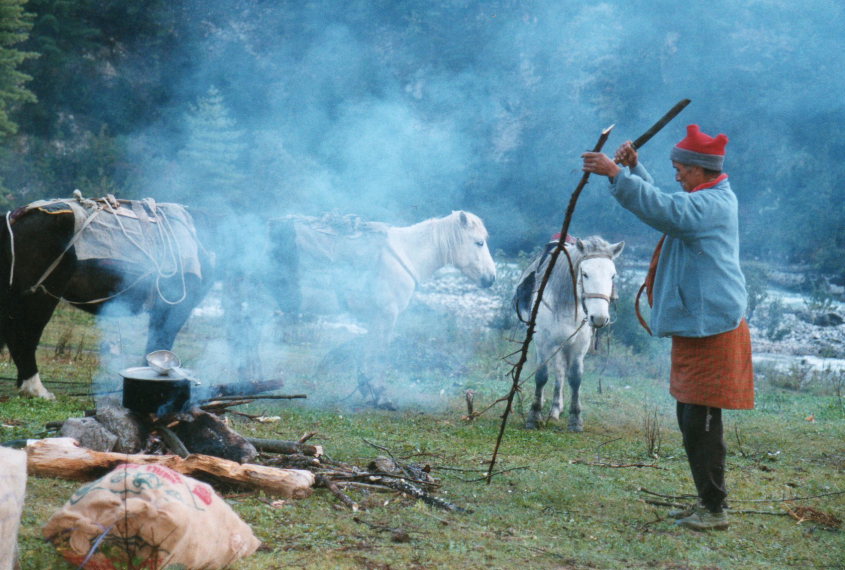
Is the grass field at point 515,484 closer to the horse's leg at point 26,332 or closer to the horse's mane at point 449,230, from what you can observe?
the horse's leg at point 26,332

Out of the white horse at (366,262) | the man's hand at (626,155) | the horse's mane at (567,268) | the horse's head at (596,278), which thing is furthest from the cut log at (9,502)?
the white horse at (366,262)

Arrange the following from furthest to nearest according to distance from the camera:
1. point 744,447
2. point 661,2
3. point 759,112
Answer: point 661,2
point 759,112
point 744,447

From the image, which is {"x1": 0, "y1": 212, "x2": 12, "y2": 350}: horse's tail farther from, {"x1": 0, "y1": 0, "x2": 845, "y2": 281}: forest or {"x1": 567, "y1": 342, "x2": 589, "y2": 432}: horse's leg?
{"x1": 0, "y1": 0, "x2": 845, "y2": 281}: forest

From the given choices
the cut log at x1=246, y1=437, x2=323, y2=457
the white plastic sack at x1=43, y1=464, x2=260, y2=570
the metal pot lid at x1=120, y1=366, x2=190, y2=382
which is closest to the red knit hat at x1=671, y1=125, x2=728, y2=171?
the cut log at x1=246, y1=437, x2=323, y2=457

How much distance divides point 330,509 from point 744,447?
4686mm

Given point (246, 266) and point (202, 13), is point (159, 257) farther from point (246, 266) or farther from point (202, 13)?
point (202, 13)

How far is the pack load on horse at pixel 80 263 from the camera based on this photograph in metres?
6.27

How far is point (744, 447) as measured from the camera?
674 centimetres

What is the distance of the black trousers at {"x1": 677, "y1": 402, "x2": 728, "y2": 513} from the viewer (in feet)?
13.0

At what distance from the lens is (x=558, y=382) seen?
750 cm

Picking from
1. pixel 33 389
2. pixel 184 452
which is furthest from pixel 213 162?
pixel 184 452

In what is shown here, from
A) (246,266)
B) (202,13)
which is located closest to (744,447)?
(246,266)

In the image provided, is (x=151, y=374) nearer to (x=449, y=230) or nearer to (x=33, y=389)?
(x=33, y=389)

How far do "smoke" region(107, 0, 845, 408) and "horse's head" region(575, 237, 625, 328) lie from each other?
590 inches
